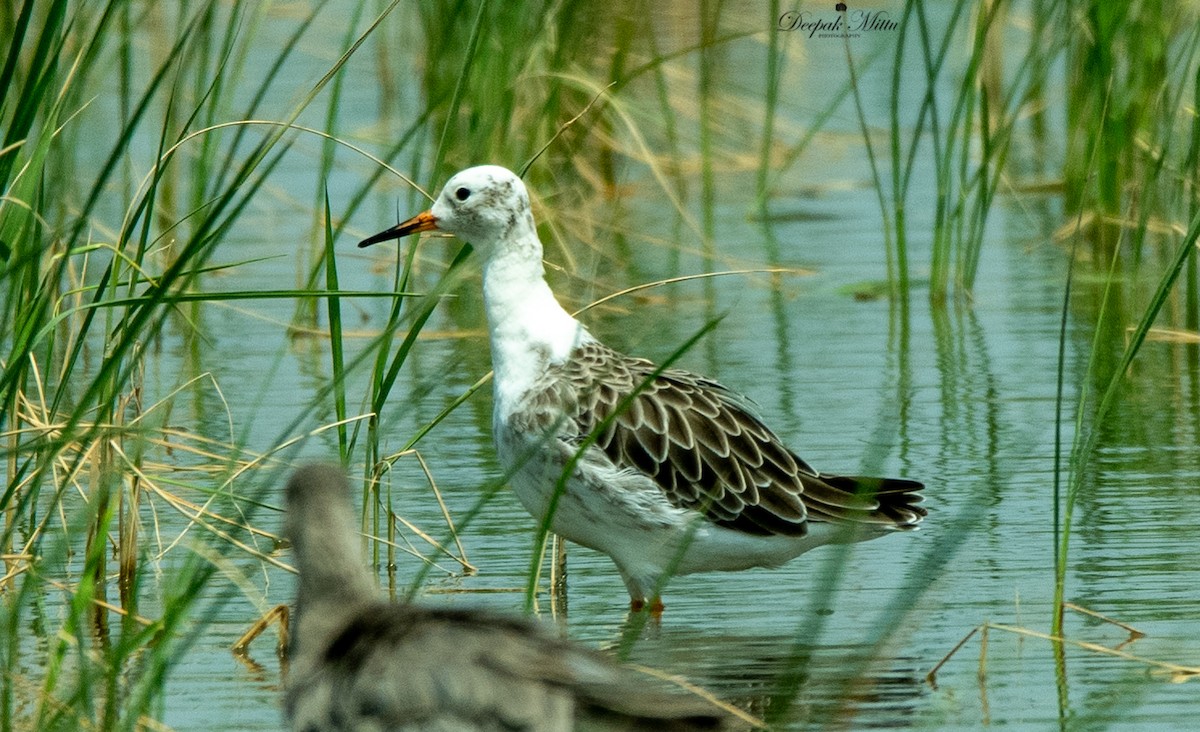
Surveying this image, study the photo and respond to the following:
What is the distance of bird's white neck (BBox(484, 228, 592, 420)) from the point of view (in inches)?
265

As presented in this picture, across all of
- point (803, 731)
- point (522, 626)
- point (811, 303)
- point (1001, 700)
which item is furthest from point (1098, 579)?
point (811, 303)

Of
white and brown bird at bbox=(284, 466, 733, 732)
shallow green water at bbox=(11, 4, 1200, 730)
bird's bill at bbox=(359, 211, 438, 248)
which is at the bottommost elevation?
shallow green water at bbox=(11, 4, 1200, 730)

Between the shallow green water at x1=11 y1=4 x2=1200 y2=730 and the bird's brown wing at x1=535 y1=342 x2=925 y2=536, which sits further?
the bird's brown wing at x1=535 y1=342 x2=925 y2=536

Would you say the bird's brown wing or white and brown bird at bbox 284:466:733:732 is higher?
white and brown bird at bbox 284:466:733:732

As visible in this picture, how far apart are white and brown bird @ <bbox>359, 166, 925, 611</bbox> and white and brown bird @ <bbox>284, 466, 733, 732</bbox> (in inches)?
96.0

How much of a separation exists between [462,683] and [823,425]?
4.75 metres

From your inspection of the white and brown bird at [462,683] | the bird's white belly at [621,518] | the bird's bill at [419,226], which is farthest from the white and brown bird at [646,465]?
the white and brown bird at [462,683]

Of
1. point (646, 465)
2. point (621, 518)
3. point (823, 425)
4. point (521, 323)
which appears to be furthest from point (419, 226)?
point (823, 425)

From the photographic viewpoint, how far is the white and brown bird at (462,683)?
3.55 m

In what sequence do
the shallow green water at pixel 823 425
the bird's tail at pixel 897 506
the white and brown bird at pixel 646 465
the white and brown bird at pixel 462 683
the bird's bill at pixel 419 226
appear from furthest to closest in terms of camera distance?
the bird's bill at pixel 419 226, the white and brown bird at pixel 646 465, the bird's tail at pixel 897 506, the shallow green water at pixel 823 425, the white and brown bird at pixel 462 683

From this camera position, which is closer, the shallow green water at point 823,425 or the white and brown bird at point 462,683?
the white and brown bird at point 462,683

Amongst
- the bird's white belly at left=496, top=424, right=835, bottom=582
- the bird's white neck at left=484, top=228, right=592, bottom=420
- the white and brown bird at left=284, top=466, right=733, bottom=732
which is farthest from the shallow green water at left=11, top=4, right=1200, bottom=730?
the white and brown bird at left=284, top=466, right=733, bottom=732

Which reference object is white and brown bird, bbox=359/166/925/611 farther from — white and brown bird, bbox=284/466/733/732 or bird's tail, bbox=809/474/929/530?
white and brown bird, bbox=284/466/733/732

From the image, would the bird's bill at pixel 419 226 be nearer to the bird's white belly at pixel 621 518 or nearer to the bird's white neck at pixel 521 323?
the bird's white neck at pixel 521 323
